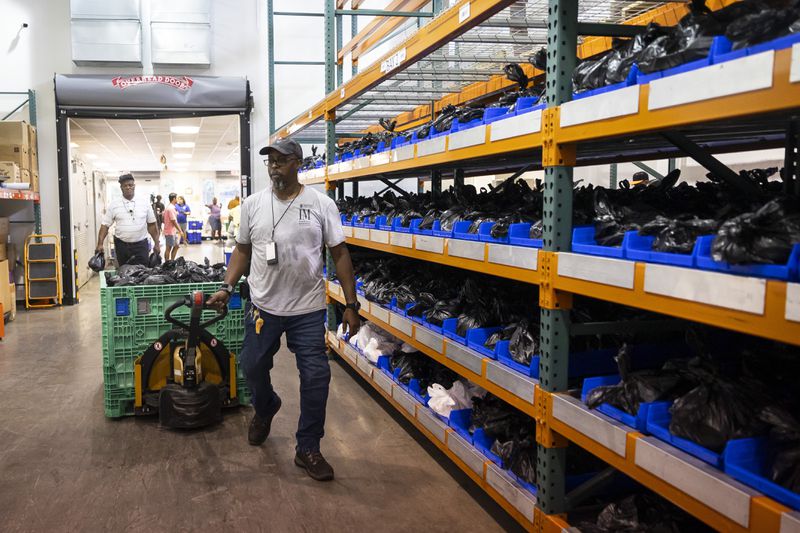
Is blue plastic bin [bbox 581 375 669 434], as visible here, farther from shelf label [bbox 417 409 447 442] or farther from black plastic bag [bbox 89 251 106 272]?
black plastic bag [bbox 89 251 106 272]

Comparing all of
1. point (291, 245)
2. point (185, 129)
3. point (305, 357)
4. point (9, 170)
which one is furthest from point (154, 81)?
point (305, 357)

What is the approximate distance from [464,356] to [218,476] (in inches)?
60.8

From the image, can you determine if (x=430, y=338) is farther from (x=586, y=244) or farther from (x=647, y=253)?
(x=647, y=253)

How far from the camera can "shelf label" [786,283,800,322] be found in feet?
4.96

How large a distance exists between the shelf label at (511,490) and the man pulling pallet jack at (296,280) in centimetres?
99

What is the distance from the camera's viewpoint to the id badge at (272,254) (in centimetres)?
360

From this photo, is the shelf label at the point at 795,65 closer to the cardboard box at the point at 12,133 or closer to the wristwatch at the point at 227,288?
the wristwatch at the point at 227,288

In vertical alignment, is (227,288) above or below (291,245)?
below

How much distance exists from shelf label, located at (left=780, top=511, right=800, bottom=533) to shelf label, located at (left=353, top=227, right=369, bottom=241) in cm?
385

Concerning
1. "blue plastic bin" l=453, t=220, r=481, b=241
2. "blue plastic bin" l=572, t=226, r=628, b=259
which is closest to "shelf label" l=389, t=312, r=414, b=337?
"blue plastic bin" l=453, t=220, r=481, b=241

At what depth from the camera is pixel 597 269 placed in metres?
2.25

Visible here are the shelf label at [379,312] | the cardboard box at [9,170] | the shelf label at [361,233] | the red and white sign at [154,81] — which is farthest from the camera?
the red and white sign at [154,81]

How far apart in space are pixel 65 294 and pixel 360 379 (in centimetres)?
632

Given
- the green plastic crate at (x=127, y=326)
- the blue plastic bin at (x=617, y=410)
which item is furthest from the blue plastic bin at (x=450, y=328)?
the green plastic crate at (x=127, y=326)
